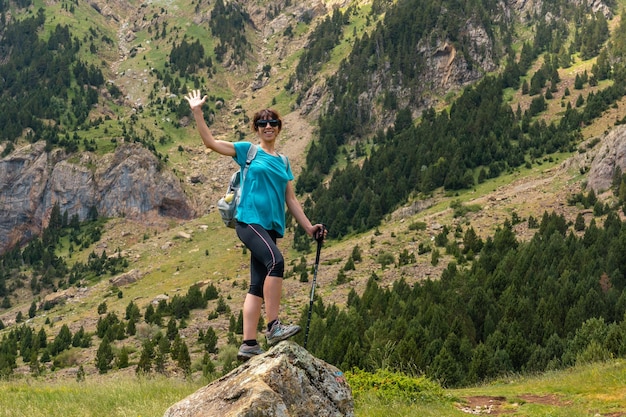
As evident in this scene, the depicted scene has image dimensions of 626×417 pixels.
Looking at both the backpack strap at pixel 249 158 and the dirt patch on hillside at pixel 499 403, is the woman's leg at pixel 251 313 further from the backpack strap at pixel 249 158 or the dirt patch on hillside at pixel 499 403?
the dirt patch on hillside at pixel 499 403

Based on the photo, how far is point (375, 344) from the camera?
29828 mm

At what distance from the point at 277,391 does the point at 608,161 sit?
63685 millimetres

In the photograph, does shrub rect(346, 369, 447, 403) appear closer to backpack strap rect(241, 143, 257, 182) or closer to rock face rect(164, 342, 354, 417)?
rock face rect(164, 342, 354, 417)

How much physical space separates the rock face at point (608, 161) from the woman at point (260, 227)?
61261 millimetres

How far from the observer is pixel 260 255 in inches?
279

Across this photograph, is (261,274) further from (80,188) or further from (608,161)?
(80,188)

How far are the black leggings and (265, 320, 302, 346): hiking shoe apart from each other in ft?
1.46

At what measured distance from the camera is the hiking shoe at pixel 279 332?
716cm

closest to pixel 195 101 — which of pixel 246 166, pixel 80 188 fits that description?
pixel 246 166

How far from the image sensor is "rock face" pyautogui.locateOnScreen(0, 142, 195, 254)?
111688 millimetres

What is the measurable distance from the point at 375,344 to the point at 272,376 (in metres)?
24.2

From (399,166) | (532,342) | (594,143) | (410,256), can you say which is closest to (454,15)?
(399,166)

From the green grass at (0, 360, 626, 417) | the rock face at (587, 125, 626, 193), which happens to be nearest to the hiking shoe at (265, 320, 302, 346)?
the green grass at (0, 360, 626, 417)

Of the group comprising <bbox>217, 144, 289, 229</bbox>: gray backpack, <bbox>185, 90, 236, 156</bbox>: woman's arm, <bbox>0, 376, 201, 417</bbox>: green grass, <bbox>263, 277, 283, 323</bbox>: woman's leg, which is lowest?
<bbox>0, 376, 201, 417</bbox>: green grass
